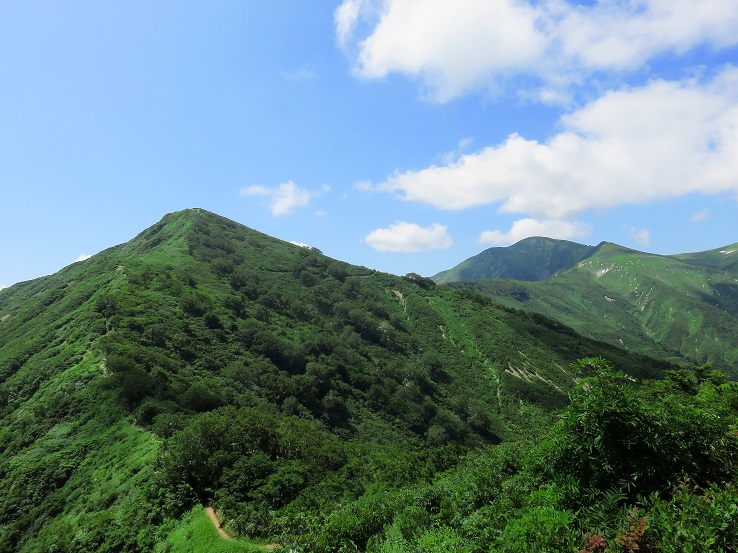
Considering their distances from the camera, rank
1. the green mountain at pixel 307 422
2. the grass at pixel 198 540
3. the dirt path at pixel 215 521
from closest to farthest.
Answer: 1. the green mountain at pixel 307 422
2. the grass at pixel 198 540
3. the dirt path at pixel 215 521

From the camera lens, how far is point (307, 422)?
5775 centimetres

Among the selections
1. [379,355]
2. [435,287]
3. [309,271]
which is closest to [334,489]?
[379,355]

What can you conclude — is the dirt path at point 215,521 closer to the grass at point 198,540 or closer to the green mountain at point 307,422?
the grass at point 198,540

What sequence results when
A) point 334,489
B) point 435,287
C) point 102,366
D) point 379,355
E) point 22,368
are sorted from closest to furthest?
point 334,489 < point 102,366 < point 22,368 < point 379,355 < point 435,287

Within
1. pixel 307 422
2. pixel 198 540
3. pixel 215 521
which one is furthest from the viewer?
pixel 307 422

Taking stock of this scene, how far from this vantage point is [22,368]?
61406 mm

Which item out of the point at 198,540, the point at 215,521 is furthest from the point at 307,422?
the point at 198,540

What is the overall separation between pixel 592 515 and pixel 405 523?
41.9 ft

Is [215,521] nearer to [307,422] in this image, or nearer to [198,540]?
[198,540]

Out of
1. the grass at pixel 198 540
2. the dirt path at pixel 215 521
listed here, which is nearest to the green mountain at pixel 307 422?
the grass at pixel 198 540

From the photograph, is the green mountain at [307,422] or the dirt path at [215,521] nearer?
the green mountain at [307,422]

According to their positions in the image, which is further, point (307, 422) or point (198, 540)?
point (307, 422)

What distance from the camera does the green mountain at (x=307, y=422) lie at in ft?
35.2

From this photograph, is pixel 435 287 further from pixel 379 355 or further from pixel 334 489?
pixel 334 489
